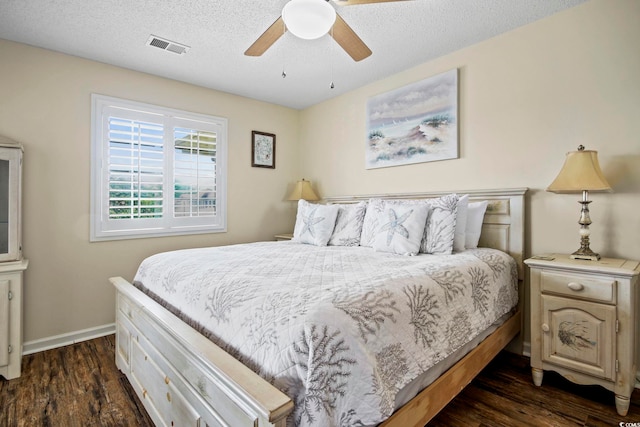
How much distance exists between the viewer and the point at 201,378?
46.3 inches

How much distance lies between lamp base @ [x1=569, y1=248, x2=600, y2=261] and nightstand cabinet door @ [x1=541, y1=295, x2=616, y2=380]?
0.99 ft

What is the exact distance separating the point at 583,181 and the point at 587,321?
833 millimetres

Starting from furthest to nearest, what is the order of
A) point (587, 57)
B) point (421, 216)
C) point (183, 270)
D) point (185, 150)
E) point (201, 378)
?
point (185, 150) → point (421, 216) → point (587, 57) → point (183, 270) → point (201, 378)

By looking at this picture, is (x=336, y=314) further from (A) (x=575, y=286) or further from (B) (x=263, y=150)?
(B) (x=263, y=150)

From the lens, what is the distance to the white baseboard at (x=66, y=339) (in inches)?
102

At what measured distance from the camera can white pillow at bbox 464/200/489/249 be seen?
8.11ft

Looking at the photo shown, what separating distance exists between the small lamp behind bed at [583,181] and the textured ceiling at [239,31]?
44.1 inches

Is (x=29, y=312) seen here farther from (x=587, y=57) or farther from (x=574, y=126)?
(x=587, y=57)

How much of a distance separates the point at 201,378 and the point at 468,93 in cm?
288

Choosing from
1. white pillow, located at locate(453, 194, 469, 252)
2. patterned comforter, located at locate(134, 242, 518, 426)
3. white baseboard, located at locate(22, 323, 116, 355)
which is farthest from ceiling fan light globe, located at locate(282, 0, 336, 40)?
white baseboard, located at locate(22, 323, 116, 355)

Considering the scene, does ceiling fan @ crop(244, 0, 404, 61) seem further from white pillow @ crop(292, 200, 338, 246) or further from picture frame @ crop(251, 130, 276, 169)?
picture frame @ crop(251, 130, 276, 169)

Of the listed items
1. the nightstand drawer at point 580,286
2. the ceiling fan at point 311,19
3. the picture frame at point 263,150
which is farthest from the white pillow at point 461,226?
the picture frame at point 263,150

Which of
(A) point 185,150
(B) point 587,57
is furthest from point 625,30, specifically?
(A) point 185,150

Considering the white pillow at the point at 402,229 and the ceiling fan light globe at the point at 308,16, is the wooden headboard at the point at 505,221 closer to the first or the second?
the white pillow at the point at 402,229
